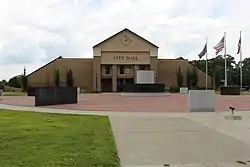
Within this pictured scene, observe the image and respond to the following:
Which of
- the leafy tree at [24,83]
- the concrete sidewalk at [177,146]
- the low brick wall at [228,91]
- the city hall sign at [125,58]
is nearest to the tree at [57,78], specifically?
the leafy tree at [24,83]

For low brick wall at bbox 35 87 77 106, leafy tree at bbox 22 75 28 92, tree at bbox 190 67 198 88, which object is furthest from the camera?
tree at bbox 190 67 198 88

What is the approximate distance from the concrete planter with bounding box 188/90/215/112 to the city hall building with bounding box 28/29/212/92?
54.8 metres

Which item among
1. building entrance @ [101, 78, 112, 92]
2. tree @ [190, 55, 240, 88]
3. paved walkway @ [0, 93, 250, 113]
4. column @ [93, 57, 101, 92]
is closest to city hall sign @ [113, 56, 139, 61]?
column @ [93, 57, 101, 92]

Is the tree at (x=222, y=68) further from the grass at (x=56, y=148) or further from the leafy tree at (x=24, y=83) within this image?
the grass at (x=56, y=148)

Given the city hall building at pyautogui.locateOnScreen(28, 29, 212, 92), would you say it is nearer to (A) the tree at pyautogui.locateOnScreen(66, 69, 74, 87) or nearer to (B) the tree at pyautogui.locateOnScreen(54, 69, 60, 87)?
(A) the tree at pyautogui.locateOnScreen(66, 69, 74, 87)

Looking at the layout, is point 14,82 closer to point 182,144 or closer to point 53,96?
point 53,96

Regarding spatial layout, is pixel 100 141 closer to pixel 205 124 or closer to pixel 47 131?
pixel 47 131

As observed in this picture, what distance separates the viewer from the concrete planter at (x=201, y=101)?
2006cm

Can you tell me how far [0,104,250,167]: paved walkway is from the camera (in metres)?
7.30

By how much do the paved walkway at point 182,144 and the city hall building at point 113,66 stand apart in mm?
62467

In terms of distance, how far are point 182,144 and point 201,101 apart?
36.4 feet

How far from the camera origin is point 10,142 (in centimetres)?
886

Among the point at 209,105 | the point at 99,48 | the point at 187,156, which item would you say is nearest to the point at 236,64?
the point at 99,48

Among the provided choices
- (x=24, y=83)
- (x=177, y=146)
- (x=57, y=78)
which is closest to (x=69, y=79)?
(x=57, y=78)
